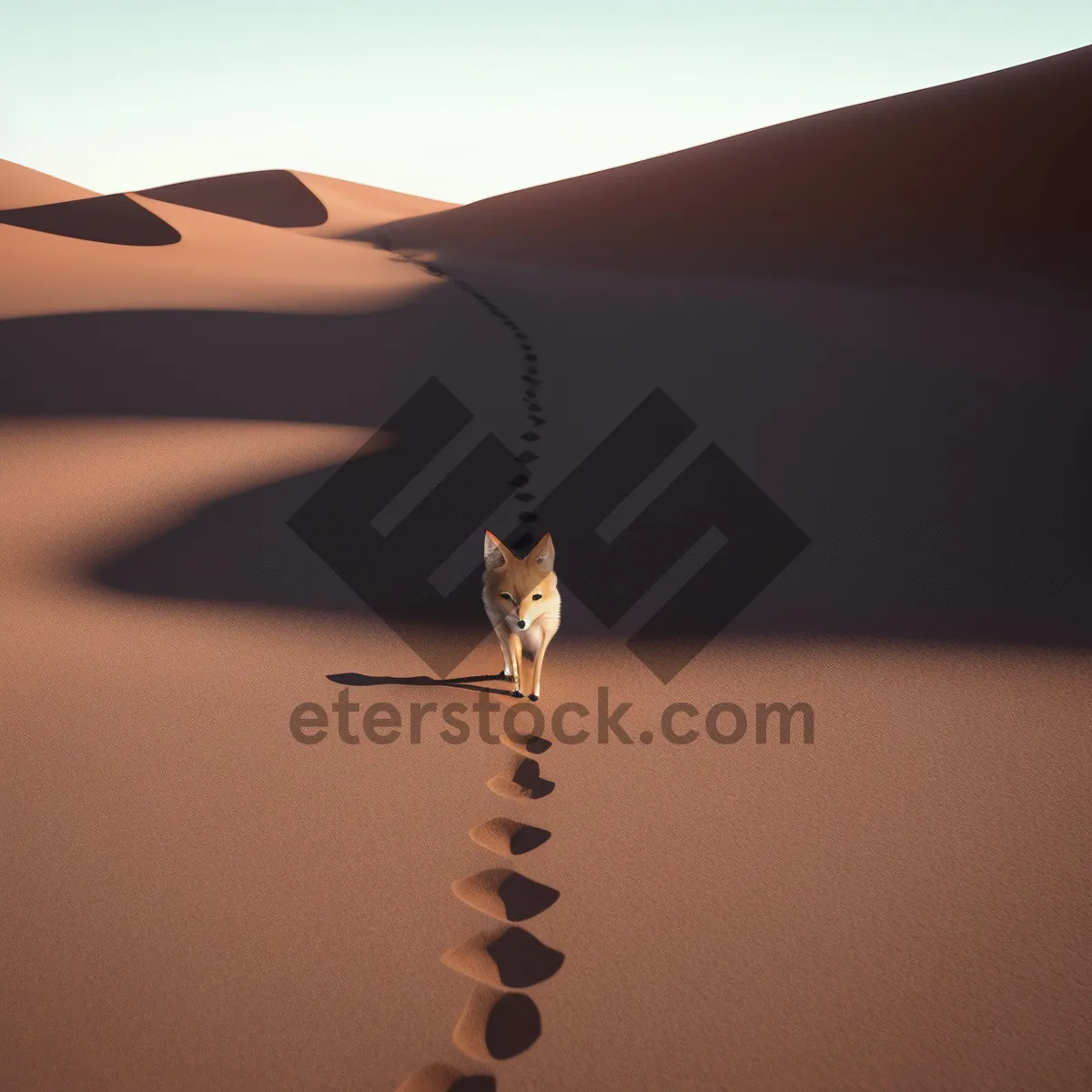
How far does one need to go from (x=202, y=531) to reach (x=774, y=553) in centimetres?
252

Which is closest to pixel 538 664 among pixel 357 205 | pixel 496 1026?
pixel 496 1026

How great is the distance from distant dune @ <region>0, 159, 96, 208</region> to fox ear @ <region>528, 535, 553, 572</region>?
19.7m

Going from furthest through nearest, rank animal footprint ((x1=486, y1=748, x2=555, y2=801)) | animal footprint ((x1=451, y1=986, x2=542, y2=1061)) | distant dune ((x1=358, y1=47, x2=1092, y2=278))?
distant dune ((x1=358, y1=47, x2=1092, y2=278)) → animal footprint ((x1=486, y1=748, x2=555, y2=801)) → animal footprint ((x1=451, y1=986, x2=542, y2=1061))

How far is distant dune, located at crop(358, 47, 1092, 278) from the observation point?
10766 mm

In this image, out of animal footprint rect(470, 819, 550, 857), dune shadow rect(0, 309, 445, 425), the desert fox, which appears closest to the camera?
animal footprint rect(470, 819, 550, 857)

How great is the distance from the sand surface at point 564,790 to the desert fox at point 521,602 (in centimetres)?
15

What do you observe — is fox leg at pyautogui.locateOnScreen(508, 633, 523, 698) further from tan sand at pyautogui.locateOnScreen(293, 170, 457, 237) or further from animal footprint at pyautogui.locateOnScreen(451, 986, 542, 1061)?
tan sand at pyautogui.locateOnScreen(293, 170, 457, 237)

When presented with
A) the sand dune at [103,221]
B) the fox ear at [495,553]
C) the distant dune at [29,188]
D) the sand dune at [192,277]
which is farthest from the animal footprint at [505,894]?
the distant dune at [29,188]

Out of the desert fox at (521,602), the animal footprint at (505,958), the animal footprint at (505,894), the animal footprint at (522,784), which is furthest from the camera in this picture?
the desert fox at (521,602)

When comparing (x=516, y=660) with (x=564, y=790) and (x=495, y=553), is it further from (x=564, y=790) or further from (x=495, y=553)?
(x=564, y=790)

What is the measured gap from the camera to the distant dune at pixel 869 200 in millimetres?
10766

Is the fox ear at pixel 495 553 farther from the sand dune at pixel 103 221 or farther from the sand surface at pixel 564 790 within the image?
the sand dune at pixel 103 221
